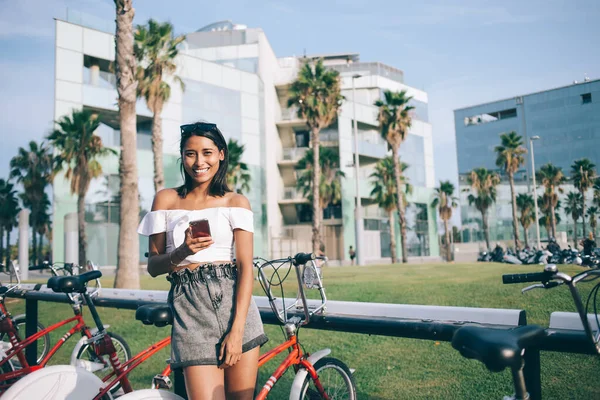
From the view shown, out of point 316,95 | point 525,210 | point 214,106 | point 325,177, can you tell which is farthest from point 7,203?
point 525,210

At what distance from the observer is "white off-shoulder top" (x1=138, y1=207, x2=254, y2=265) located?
2.49m

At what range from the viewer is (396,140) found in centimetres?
3734

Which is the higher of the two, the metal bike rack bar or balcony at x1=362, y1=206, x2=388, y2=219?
balcony at x1=362, y1=206, x2=388, y2=219

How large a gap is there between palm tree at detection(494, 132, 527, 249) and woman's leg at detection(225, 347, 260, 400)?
42.7 meters

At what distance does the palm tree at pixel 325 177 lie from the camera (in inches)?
1677

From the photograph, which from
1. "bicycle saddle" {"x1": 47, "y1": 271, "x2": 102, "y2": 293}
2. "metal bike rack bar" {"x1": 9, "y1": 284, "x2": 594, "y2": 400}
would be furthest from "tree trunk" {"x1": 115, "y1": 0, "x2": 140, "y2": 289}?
"metal bike rack bar" {"x1": 9, "y1": 284, "x2": 594, "y2": 400}

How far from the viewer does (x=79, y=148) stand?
89.9 feet

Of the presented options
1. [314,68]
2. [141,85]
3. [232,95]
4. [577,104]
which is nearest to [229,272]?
[577,104]

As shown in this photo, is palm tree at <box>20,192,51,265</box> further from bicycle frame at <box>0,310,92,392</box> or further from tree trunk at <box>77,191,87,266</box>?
bicycle frame at <box>0,310,92,392</box>

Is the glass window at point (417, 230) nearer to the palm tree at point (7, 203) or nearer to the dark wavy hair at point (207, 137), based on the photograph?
the palm tree at point (7, 203)

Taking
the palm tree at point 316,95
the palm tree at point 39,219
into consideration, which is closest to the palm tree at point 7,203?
the palm tree at point 39,219

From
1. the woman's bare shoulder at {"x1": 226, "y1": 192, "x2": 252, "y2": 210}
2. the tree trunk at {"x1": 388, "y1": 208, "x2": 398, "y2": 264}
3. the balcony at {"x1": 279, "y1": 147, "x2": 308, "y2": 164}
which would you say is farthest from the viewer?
the balcony at {"x1": 279, "y1": 147, "x2": 308, "y2": 164}

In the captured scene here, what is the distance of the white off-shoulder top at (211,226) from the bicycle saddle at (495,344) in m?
1.10

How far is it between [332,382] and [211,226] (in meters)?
1.78
